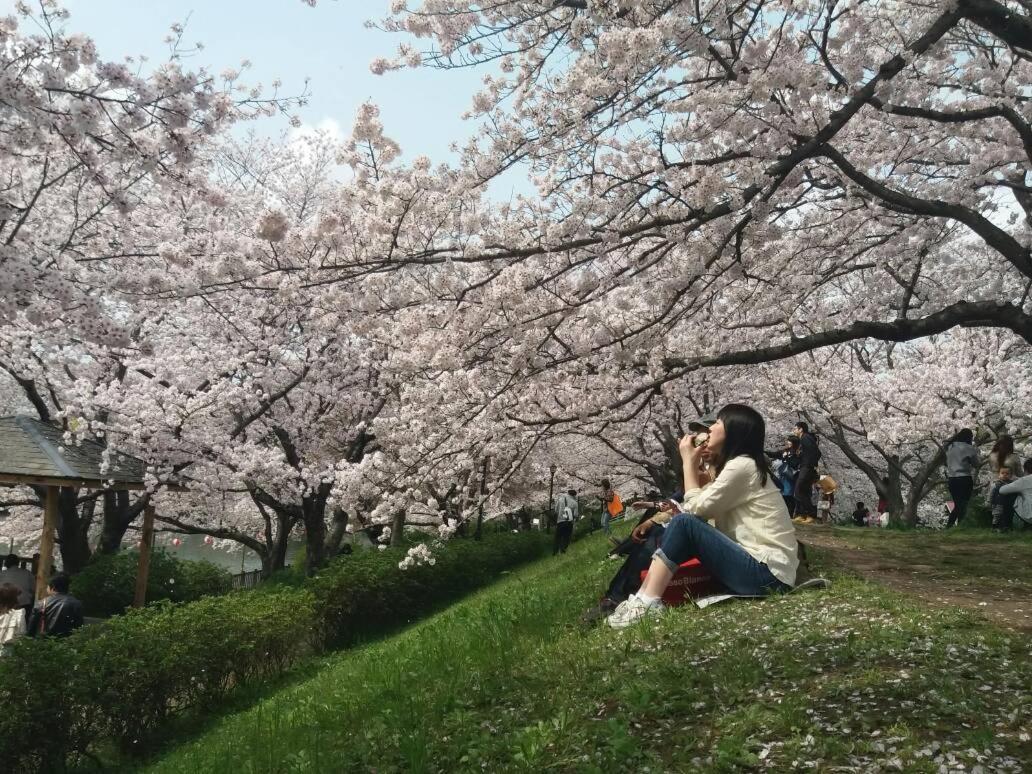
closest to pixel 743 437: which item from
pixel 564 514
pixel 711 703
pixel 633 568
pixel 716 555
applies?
pixel 716 555

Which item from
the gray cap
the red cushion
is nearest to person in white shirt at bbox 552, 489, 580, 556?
the gray cap

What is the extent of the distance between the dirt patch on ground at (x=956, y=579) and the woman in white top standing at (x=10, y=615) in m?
8.05

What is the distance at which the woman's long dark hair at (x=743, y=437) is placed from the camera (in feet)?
17.0

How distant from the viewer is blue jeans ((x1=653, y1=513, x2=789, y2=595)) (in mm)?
4820

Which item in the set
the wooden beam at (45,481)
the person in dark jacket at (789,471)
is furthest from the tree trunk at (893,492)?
the wooden beam at (45,481)

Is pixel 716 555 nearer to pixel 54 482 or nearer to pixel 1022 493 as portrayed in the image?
pixel 1022 493

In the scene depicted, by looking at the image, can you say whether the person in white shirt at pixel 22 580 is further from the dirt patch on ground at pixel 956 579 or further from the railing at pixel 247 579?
the railing at pixel 247 579

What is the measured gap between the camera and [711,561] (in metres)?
5.00

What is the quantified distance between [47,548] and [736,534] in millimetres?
10110

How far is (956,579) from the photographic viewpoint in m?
6.98

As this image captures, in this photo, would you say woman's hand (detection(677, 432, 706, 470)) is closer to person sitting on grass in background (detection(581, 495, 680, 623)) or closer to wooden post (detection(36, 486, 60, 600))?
person sitting on grass in background (detection(581, 495, 680, 623))

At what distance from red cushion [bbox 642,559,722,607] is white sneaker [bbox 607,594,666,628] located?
189 millimetres

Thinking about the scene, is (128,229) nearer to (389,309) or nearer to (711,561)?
(389,309)

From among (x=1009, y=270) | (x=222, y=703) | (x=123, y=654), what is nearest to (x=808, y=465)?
(x=1009, y=270)
